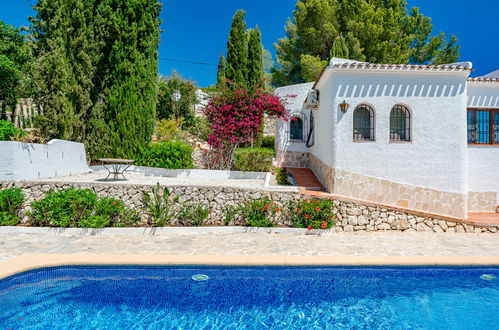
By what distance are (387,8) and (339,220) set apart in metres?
23.4

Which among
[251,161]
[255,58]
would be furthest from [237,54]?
[251,161]

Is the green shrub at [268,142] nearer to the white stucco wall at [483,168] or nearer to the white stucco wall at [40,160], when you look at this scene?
the white stucco wall at [40,160]

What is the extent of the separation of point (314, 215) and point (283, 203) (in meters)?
1.13

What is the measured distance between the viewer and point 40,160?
11.2m

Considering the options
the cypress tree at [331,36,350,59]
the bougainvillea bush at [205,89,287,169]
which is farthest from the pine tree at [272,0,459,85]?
the bougainvillea bush at [205,89,287,169]

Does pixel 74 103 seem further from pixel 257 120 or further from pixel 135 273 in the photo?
pixel 135 273

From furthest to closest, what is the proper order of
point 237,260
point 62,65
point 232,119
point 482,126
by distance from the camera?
point 232,119
point 62,65
point 482,126
point 237,260

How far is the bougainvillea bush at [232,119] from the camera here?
14789 millimetres

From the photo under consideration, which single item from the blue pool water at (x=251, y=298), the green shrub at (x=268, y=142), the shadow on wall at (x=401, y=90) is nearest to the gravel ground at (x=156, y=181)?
the blue pool water at (x=251, y=298)

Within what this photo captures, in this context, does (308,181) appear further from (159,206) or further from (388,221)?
Answer: (159,206)

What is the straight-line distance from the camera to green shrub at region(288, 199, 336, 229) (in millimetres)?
9492

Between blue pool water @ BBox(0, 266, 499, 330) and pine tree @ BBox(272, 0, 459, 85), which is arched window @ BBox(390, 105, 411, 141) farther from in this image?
pine tree @ BBox(272, 0, 459, 85)

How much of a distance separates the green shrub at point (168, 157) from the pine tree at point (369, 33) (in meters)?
14.5

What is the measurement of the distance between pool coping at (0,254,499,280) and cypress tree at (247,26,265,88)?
18.5 meters
